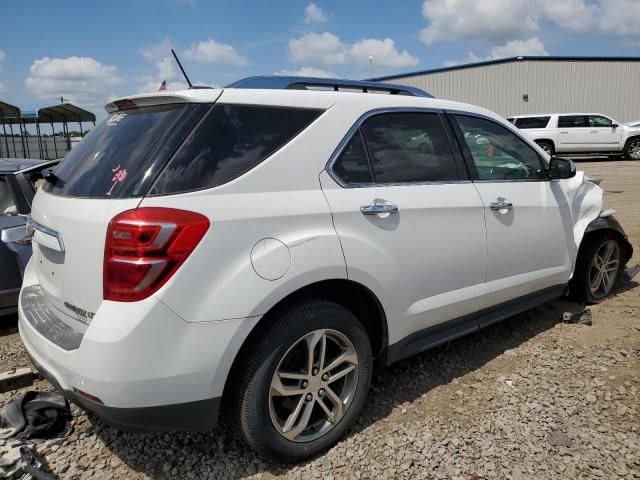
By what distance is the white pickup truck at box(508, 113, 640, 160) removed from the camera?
19797mm

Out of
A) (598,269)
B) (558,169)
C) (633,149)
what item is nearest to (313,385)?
(558,169)

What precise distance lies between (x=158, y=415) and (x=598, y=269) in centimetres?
393

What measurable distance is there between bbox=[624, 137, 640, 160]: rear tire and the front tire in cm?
2112

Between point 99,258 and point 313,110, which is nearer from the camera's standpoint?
point 99,258

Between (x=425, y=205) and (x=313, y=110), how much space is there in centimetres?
81

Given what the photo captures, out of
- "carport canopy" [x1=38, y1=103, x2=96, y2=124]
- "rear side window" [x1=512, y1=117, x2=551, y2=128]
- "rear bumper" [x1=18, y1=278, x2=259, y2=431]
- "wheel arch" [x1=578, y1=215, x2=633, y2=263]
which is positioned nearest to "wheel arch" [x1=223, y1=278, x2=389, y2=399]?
"rear bumper" [x1=18, y1=278, x2=259, y2=431]

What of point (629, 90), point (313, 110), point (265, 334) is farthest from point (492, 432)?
point (629, 90)

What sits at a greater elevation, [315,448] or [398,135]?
[398,135]

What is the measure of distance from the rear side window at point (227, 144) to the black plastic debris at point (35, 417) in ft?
5.16

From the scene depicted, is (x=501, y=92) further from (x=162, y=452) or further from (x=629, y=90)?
(x=162, y=452)

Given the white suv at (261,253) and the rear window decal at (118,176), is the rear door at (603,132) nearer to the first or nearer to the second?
the white suv at (261,253)

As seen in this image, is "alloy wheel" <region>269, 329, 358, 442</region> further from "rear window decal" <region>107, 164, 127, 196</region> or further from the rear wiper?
the rear wiper

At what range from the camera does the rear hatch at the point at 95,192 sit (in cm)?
212

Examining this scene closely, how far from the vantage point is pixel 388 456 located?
258 centimetres
